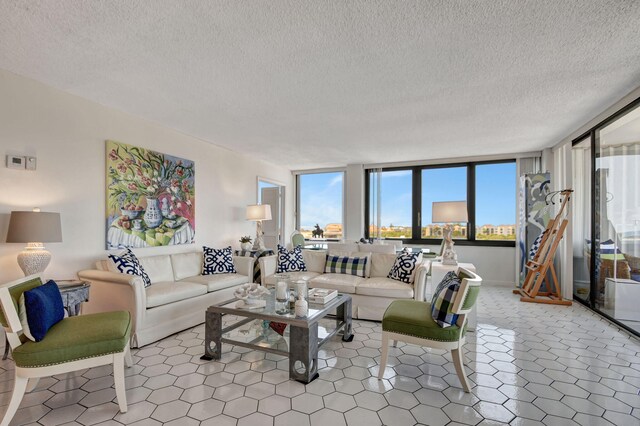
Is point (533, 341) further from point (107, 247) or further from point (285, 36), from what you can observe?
point (107, 247)

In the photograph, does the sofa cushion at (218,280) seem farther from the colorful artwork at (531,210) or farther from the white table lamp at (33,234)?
the colorful artwork at (531,210)

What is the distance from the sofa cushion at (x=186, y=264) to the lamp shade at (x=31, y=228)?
146cm

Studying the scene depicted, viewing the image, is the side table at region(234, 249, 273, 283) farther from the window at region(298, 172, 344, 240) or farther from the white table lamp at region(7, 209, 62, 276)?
the window at region(298, 172, 344, 240)

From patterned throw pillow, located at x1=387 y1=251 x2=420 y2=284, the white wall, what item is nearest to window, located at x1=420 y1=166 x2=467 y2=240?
patterned throw pillow, located at x1=387 y1=251 x2=420 y2=284

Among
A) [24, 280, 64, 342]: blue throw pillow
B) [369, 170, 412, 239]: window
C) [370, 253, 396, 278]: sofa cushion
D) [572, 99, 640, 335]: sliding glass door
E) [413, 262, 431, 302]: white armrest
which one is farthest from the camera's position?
[369, 170, 412, 239]: window

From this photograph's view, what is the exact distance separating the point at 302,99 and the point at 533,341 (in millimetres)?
3400

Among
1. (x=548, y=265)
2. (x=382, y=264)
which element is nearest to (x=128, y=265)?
(x=382, y=264)

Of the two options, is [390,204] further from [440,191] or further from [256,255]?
[256,255]

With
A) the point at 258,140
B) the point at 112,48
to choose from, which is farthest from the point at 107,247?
the point at 258,140

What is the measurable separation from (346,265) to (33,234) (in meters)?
3.26

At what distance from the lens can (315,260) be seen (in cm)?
469

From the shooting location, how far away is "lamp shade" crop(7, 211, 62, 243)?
2.65 m

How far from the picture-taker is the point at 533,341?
323 cm

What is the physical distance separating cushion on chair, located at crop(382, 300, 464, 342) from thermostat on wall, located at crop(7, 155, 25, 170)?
3469mm
